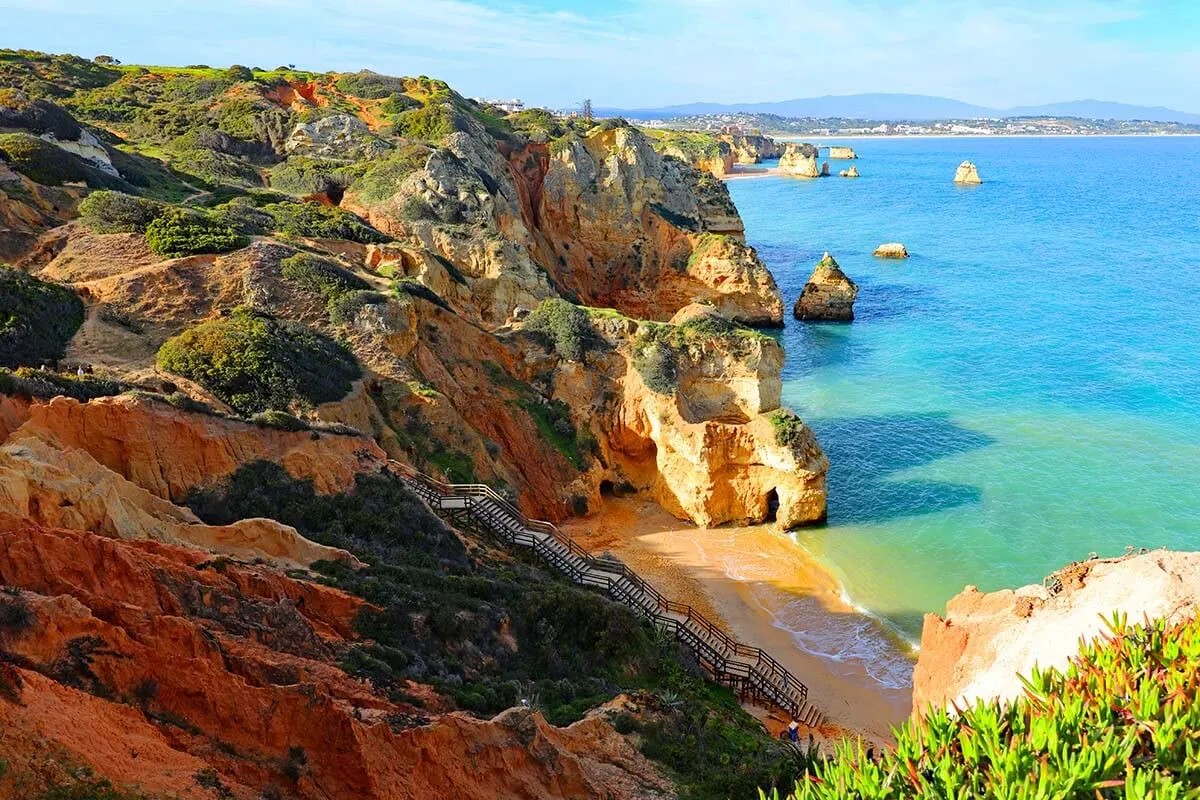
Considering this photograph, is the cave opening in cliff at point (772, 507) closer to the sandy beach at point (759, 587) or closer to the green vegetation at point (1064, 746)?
the sandy beach at point (759, 587)

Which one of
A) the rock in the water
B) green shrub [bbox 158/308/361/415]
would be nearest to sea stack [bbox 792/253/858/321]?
the rock in the water

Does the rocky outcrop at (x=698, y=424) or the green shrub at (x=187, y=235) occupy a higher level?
the green shrub at (x=187, y=235)

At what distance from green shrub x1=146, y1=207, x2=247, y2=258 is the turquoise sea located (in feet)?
77.5

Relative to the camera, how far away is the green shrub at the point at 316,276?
28.0 meters

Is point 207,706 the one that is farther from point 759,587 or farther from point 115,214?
point 115,214

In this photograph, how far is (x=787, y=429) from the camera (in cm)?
3112

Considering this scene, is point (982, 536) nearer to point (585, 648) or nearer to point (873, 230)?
point (585, 648)

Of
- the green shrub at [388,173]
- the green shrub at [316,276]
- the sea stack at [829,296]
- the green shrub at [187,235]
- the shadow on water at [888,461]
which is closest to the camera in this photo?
the green shrub at [187,235]

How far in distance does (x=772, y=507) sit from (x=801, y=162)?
156 meters

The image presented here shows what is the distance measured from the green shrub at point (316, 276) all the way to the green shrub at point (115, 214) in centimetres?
528

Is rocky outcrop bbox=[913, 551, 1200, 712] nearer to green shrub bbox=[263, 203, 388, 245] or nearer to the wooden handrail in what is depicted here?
the wooden handrail

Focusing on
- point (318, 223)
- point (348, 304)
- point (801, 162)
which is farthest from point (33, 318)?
point (801, 162)

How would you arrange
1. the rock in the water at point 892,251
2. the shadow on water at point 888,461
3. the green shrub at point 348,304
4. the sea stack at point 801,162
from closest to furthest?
the green shrub at point 348,304
the shadow on water at point 888,461
the rock in the water at point 892,251
the sea stack at point 801,162

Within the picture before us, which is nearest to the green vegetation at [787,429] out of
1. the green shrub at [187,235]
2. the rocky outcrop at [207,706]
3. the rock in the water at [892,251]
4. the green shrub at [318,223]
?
the rocky outcrop at [207,706]
